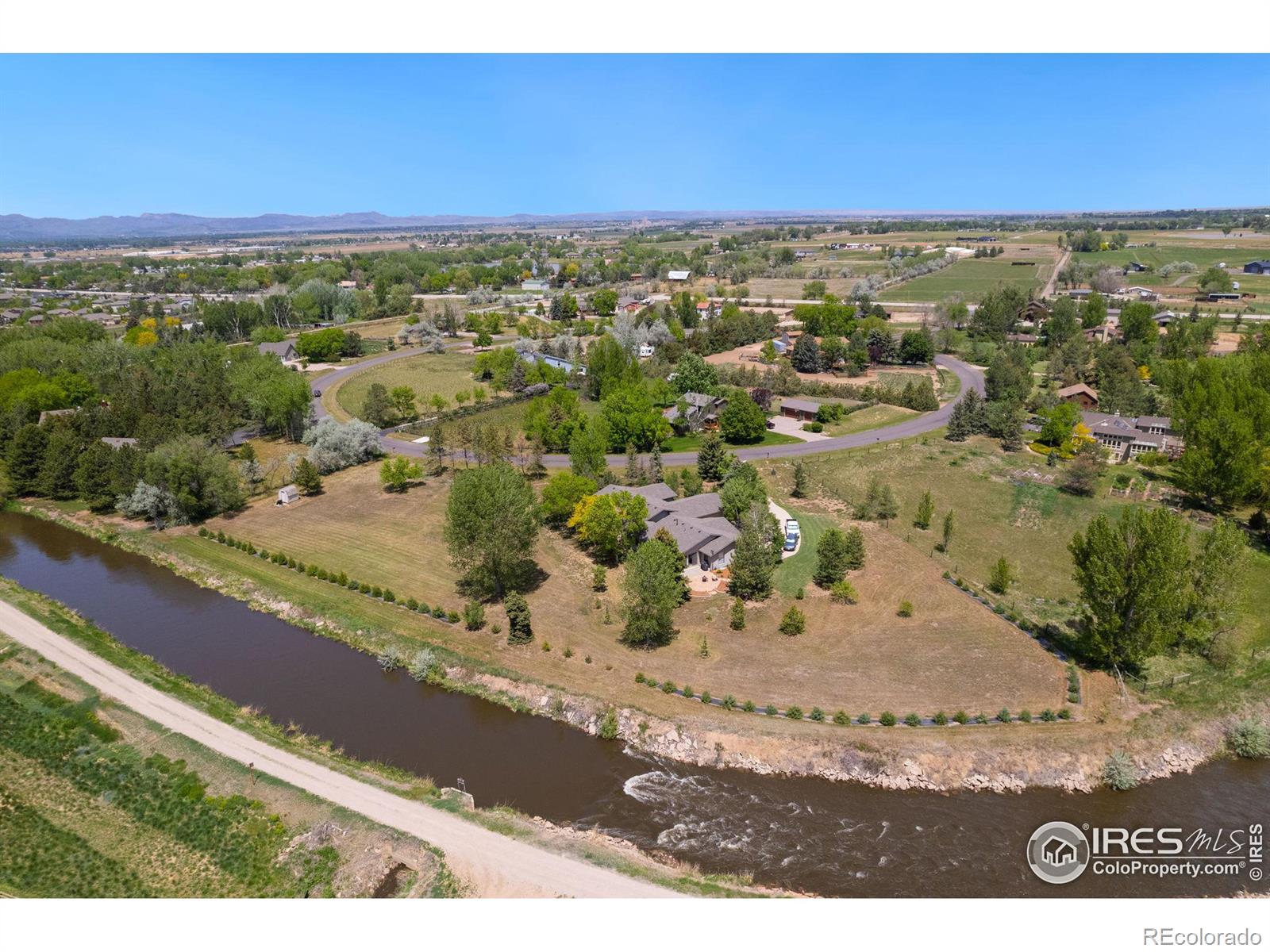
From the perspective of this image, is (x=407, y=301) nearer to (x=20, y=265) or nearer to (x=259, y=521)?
(x=259, y=521)

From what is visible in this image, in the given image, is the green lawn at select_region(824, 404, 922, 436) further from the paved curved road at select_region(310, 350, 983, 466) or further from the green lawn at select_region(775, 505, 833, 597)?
the green lawn at select_region(775, 505, 833, 597)

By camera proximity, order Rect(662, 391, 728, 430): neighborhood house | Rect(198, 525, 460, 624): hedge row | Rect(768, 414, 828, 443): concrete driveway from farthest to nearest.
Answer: Rect(662, 391, 728, 430): neighborhood house < Rect(768, 414, 828, 443): concrete driveway < Rect(198, 525, 460, 624): hedge row

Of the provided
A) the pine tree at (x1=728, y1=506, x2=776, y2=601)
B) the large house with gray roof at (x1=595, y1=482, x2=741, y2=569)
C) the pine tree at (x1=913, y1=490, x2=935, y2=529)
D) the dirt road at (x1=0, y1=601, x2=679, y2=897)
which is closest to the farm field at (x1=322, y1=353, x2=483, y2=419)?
the large house with gray roof at (x1=595, y1=482, x2=741, y2=569)

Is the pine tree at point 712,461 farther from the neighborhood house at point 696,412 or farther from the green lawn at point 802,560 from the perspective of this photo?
the neighborhood house at point 696,412

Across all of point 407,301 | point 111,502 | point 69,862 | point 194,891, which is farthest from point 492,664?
point 407,301

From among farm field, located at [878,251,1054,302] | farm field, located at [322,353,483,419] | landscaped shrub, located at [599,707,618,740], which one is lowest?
landscaped shrub, located at [599,707,618,740]
